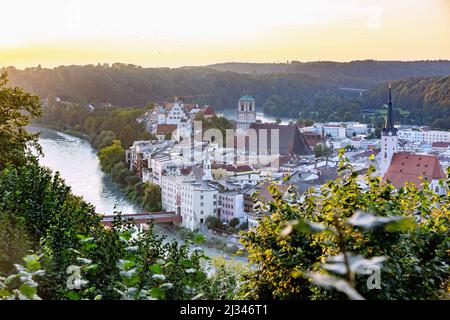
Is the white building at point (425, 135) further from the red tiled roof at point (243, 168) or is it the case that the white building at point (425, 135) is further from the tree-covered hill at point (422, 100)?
the red tiled roof at point (243, 168)

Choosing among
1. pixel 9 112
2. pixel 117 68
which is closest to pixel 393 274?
pixel 9 112

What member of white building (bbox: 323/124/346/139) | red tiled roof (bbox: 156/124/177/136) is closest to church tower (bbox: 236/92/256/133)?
red tiled roof (bbox: 156/124/177/136)

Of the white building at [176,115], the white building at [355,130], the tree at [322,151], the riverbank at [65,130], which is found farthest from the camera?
the white building at [355,130]

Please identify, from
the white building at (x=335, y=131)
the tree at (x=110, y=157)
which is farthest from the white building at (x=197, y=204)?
the white building at (x=335, y=131)

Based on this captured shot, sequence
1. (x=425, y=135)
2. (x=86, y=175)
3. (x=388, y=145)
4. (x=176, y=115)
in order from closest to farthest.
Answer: (x=388, y=145), (x=86, y=175), (x=425, y=135), (x=176, y=115)

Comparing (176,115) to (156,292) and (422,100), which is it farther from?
(156,292)

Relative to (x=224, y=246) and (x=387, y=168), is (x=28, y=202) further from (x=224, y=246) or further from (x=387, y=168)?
(x=387, y=168)

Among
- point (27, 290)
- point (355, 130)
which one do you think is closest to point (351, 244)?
point (27, 290)
